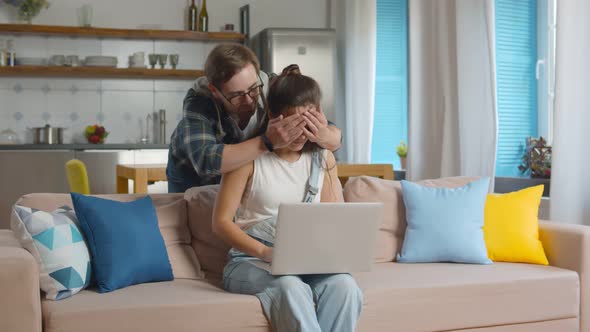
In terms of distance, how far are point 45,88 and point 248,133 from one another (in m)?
4.32

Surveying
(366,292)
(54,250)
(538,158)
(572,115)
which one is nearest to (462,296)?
(366,292)

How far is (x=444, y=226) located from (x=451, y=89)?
6.98 ft

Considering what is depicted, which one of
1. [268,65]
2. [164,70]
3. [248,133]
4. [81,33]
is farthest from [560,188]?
[81,33]

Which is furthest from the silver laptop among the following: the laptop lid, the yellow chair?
the yellow chair

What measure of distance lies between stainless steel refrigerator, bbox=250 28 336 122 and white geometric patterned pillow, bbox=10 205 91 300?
4.04 m

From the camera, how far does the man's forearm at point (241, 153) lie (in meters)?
2.47

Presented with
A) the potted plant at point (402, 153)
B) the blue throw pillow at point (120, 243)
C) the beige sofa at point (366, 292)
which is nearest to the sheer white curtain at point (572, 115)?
the beige sofa at point (366, 292)

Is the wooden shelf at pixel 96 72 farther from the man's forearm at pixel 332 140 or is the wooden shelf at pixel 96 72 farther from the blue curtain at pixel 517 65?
the man's forearm at pixel 332 140

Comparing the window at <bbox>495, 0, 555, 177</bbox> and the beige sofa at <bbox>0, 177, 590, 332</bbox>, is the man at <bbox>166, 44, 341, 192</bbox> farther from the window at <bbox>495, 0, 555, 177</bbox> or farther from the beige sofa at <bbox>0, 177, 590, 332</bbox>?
the window at <bbox>495, 0, 555, 177</bbox>

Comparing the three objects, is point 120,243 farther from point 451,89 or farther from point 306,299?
point 451,89

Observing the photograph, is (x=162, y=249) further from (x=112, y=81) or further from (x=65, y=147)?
(x=112, y=81)

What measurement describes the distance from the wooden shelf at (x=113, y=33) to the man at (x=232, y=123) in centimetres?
382

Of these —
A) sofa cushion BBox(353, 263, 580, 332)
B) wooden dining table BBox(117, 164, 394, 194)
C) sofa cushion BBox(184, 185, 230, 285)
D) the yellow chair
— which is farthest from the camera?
the yellow chair

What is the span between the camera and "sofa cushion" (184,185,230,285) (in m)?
2.85
